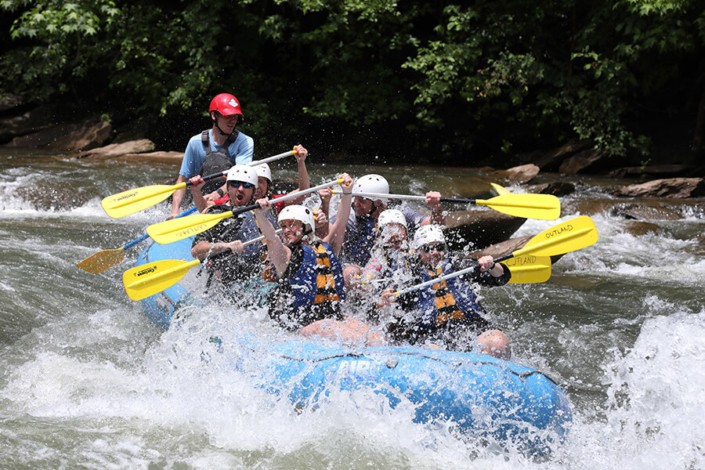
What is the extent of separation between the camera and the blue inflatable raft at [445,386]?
3777 millimetres

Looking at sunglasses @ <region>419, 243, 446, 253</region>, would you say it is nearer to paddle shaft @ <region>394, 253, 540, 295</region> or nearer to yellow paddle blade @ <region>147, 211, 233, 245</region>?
paddle shaft @ <region>394, 253, 540, 295</region>

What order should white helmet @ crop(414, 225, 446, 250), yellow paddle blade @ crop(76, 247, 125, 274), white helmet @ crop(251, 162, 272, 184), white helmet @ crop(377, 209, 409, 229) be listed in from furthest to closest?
1. yellow paddle blade @ crop(76, 247, 125, 274)
2. white helmet @ crop(251, 162, 272, 184)
3. white helmet @ crop(377, 209, 409, 229)
4. white helmet @ crop(414, 225, 446, 250)

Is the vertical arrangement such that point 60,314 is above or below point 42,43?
below

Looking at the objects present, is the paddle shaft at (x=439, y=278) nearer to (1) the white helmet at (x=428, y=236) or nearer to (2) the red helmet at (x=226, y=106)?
(1) the white helmet at (x=428, y=236)

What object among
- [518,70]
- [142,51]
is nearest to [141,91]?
[142,51]

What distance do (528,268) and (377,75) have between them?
951 cm

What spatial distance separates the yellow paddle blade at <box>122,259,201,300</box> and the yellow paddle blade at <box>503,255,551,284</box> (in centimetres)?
179

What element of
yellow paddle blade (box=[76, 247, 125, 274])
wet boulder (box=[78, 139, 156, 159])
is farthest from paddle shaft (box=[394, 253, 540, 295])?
wet boulder (box=[78, 139, 156, 159])

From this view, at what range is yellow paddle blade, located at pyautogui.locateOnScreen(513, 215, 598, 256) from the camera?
494cm

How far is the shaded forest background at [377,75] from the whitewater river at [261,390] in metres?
5.89

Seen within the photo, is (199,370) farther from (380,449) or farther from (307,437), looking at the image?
(380,449)

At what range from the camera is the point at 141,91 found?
14.0m

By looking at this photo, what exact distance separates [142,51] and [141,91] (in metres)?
0.68

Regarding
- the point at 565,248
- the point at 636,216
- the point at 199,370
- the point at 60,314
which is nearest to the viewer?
the point at 199,370
